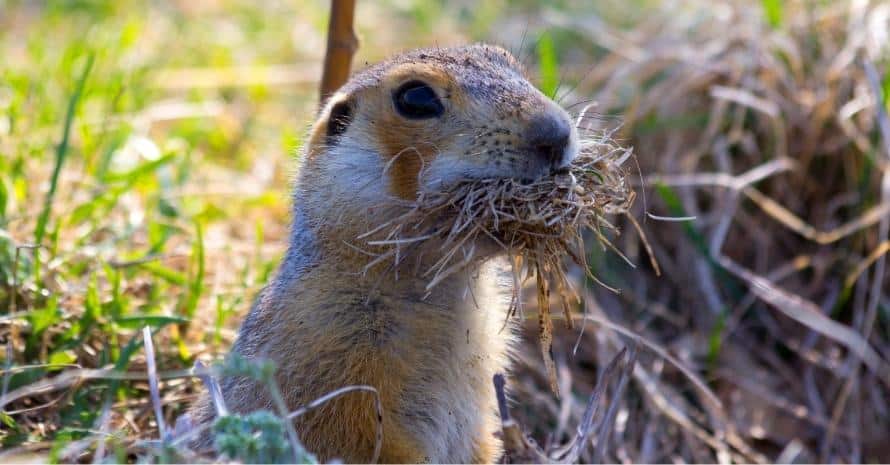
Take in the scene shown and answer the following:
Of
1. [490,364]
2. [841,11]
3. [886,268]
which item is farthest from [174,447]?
[841,11]

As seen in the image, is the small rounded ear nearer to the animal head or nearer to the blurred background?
the animal head

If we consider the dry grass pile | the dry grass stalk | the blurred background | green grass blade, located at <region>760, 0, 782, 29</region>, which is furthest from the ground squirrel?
green grass blade, located at <region>760, 0, 782, 29</region>

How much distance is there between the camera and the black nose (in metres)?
2.92

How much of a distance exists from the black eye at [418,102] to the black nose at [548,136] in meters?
0.32

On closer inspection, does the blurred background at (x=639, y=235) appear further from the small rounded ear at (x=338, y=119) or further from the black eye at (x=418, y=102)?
the black eye at (x=418, y=102)

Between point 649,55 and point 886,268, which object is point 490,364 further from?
point 649,55

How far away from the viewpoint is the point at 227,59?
735 centimetres

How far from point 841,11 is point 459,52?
311cm

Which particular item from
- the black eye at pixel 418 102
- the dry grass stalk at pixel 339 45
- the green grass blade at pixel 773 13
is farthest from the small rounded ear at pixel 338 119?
the green grass blade at pixel 773 13

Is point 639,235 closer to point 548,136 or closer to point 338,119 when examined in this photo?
point 338,119

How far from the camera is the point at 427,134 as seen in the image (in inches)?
122

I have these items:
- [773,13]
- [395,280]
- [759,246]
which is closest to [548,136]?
[395,280]

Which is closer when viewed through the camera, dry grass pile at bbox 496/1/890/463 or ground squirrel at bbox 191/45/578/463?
ground squirrel at bbox 191/45/578/463

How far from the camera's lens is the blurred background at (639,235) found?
3949mm
